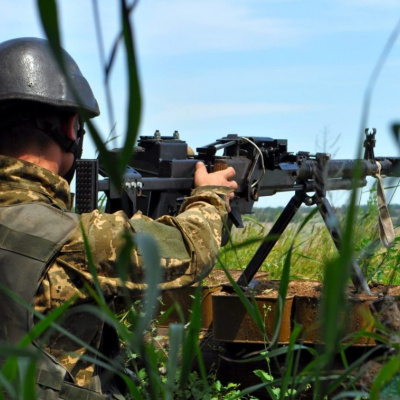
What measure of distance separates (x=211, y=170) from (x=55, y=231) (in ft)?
6.01

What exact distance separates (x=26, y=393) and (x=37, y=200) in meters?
1.61

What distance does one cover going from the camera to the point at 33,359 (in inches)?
48.1

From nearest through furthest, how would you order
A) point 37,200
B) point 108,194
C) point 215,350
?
point 37,200 < point 108,194 < point 215,350

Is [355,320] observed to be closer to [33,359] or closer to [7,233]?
[7,233]

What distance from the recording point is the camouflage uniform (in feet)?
9.16

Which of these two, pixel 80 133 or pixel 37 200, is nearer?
pixel 37 200

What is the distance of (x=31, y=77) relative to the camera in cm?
307

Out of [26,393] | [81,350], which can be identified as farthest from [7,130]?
[26,393]

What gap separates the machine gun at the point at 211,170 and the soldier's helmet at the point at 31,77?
0.56 meters

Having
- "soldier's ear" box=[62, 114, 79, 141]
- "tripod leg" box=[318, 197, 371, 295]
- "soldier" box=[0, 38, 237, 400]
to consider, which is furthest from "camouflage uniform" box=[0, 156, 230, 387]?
"tripod leg" box=[318, 197, 371, 295]

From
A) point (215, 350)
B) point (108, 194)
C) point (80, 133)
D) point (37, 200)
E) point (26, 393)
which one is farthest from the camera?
point (215, 350)

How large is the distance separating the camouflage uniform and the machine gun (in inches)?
18.5

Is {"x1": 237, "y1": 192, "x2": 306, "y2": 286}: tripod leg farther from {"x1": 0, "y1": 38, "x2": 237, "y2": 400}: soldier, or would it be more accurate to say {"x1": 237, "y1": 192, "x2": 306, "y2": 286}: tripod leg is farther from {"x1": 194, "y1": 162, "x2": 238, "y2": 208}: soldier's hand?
{"x1": 0, "y1": 38, "x2": 237, "y2": 400}: soldier

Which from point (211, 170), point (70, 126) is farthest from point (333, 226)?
point (211, 170)
